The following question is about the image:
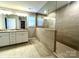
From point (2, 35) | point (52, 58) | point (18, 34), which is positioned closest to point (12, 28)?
point (18, 34)

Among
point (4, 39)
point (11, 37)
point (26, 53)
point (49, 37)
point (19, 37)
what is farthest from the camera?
point (19, 37)

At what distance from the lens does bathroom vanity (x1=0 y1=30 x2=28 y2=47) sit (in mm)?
3419

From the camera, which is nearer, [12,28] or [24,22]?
[12,28]

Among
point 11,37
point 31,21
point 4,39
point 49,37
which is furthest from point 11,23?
point 49,37

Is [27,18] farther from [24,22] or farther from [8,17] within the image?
[8,17]

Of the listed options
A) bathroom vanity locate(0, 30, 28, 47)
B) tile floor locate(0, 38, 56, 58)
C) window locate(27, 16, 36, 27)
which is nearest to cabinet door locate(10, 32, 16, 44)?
bathroom vanity locate(0, 30, 28, 47)

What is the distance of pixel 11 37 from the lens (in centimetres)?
375

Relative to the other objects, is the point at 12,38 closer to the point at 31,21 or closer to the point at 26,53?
the point at 26,53

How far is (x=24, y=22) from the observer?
480cm

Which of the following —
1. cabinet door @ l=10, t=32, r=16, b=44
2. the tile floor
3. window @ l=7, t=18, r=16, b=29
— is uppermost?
window @ l=7, t=18, r=16, b=29

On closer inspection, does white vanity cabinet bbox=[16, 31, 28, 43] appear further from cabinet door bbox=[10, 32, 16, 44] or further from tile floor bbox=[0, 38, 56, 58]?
tile floor bbox=[0, 38, 56, 58]

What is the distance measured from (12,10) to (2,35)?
1.79 m

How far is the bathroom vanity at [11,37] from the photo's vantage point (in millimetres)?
3419

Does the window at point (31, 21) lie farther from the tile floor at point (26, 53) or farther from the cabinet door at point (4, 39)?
the tile floor at point (26, 53)
